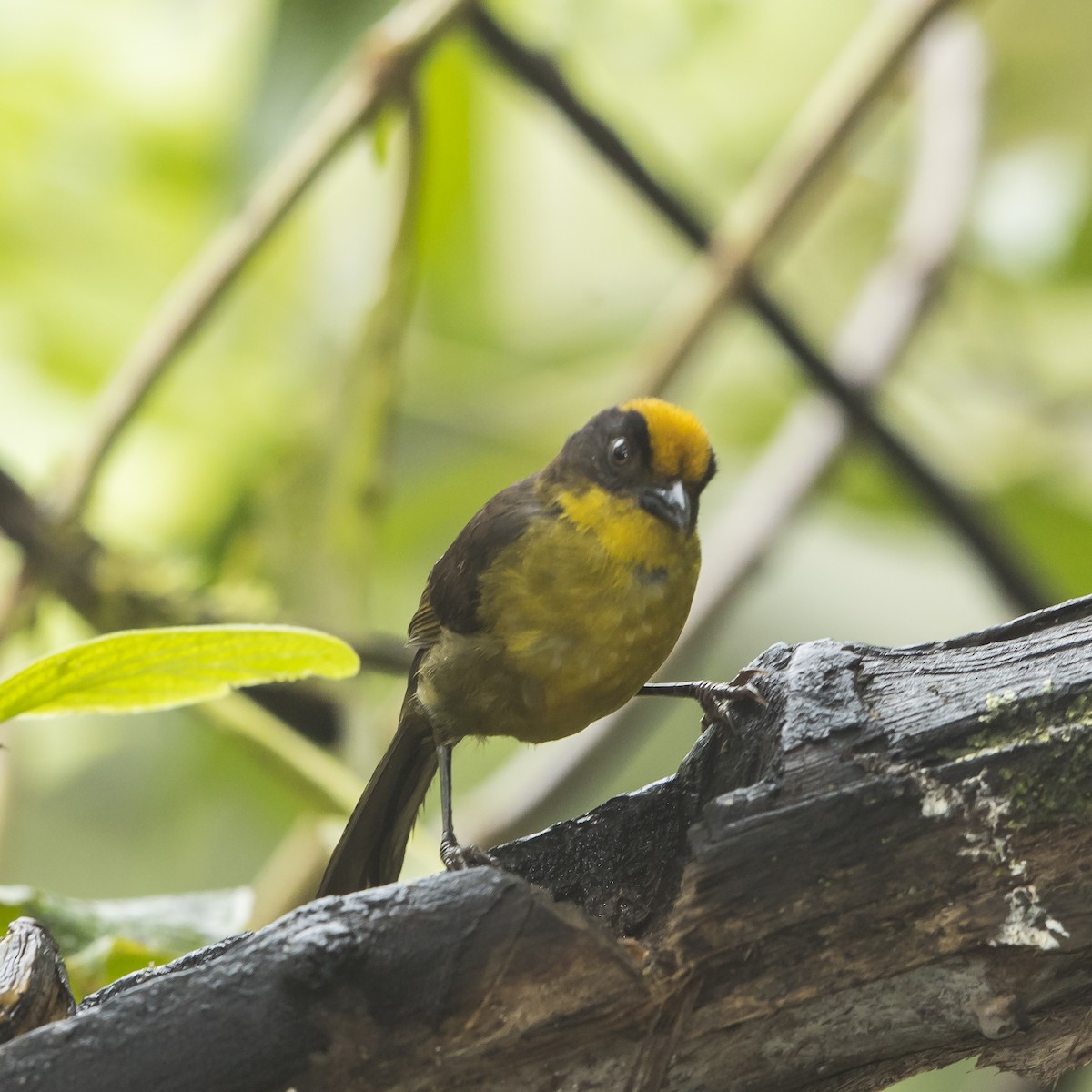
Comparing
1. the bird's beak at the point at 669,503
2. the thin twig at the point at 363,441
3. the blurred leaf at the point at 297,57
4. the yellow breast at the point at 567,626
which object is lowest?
the yellow breast at the point at 567,626

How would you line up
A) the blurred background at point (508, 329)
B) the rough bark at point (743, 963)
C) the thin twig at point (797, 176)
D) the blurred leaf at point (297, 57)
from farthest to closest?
the blurred leaf at point (297, 57) → the blurred background at point (508, 329) → the thin twig at point (797, 176) → the rough bark at point (743, 963)

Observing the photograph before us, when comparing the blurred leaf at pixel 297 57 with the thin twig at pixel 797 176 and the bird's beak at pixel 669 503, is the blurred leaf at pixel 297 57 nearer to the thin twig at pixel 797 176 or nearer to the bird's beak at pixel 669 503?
the thin twig at pixel 797 176

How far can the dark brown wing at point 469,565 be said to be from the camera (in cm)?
278

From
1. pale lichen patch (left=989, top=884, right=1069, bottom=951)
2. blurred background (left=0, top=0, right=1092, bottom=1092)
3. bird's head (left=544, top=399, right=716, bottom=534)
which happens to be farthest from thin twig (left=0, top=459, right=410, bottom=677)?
pale lichen patch (left=989, top=884, right=1069, bottom=951)

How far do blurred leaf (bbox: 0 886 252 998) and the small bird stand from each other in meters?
0.33

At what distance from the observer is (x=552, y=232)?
19.9 ft

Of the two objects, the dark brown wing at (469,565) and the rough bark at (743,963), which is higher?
the dark brown wing at (469,565)

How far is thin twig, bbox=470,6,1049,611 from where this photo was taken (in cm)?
322

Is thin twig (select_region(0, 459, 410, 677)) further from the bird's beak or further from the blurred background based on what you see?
the bird's beak

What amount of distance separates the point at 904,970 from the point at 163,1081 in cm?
74

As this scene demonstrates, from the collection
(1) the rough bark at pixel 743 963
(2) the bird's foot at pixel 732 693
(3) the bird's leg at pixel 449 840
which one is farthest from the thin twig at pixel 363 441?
(1) the rough bark at pixel 743 963

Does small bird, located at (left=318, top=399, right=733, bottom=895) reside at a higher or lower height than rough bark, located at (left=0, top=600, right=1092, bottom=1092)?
higher

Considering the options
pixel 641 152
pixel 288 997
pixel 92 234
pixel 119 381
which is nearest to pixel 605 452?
pixel 119 381

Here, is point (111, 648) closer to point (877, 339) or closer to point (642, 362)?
point (642, 362)
